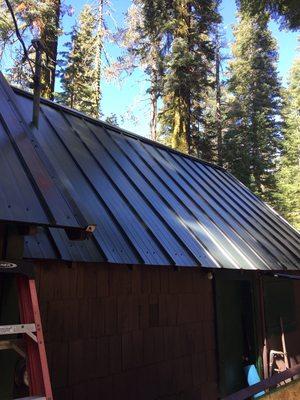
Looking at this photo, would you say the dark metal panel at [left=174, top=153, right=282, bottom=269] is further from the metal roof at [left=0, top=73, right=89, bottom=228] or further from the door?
the metal roof at [left=0, top=73, right=89, bottom=228]

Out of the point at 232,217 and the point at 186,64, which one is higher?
the point at 186,64

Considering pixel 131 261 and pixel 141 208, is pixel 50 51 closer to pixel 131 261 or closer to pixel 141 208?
pixel 141 208

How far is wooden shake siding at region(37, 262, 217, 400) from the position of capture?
16.8ft

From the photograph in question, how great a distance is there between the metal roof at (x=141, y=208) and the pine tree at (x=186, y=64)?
10.3 m

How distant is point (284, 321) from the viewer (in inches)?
433

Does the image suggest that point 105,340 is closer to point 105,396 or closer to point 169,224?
point 105,396

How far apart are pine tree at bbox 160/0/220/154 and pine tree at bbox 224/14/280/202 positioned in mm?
5351

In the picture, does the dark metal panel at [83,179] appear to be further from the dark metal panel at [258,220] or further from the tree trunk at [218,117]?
the tree trunk at [218,117]

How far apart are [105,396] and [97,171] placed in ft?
10.3

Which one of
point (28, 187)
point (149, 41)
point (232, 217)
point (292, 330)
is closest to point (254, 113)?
point (149, 41)

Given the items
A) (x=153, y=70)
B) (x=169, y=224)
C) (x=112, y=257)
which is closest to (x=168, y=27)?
(x=153, y=70)

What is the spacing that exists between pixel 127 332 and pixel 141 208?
1821mm

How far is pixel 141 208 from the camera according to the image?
6801 mm

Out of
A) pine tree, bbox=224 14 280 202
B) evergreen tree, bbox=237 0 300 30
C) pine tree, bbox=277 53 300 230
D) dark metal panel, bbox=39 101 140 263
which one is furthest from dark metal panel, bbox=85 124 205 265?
pine tree, bbox=277 53 300 230
